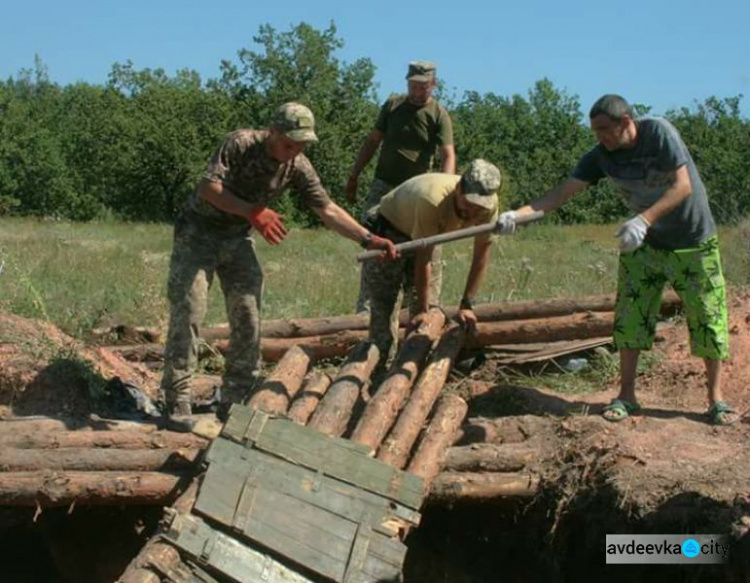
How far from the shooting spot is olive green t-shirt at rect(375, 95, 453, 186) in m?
8.89

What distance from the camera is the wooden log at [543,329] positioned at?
7945mm

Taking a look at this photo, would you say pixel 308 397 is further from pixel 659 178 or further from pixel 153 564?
pixel 659 178

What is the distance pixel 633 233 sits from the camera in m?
6.07

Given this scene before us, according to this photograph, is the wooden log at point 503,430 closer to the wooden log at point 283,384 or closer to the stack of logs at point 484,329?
the wooden log at point 283,384

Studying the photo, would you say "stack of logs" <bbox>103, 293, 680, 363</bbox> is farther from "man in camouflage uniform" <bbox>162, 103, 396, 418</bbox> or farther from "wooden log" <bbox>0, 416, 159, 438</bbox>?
"wooden log" <bbox>0, 416, 159, 438</bbox>

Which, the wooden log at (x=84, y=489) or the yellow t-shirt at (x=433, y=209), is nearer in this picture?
the wooden log at (x=84, y=489)

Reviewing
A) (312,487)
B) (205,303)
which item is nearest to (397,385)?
(205,303)

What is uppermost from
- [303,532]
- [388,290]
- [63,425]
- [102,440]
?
[388,290]

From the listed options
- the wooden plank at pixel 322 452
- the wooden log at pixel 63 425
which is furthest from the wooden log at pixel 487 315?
the wooden plank at pixel 322 452

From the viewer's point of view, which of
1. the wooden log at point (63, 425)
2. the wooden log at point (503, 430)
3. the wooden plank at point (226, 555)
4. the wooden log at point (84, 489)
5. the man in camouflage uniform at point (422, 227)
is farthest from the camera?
the wooden log at point (503, 430)

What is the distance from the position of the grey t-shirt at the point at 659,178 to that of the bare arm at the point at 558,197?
18 cm

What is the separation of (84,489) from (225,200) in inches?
69.3

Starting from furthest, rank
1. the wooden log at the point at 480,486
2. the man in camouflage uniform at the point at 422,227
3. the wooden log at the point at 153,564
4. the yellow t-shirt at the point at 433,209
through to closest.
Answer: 1. the yellow t-shirt at the point at 433,209
2. the man in camouflage uniform at the point at 422,227
3. the wooden log at the point at 480,486
4. the wooden log at the point at 153,564

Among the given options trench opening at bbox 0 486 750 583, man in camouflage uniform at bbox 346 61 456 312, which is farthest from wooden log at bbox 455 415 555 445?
man in camouflage uniform at bbox 346 61 456 312
